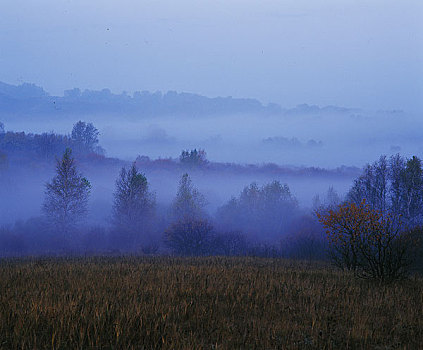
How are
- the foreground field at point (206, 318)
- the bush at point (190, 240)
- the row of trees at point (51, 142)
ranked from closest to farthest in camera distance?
the foreground field at point (206, 318)
the bush at point (190, 240)
the row of trees at point (51, 142)

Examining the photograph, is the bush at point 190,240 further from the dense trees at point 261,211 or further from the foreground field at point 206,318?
the dense trees at point 261,211

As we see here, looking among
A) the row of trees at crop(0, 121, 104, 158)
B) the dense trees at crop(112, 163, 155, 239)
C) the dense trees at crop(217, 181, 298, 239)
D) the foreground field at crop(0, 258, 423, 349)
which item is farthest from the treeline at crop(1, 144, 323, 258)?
the row of trees at crop(0, 121, 104, 158)

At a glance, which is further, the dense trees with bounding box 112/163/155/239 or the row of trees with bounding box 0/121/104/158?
the row of trees with bounding box 0/121/104/158

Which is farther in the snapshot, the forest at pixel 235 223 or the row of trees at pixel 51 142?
the row of trees at pixel 51 142

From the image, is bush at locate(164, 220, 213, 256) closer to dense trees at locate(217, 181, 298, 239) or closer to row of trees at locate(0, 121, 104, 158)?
dense trees at locate(217, 181, 298, 239)

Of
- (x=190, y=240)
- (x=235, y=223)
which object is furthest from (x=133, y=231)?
(x=235, y=223)

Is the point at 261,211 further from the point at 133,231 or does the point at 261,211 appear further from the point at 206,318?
the point at 206,318

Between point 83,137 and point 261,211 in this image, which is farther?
point 83,137

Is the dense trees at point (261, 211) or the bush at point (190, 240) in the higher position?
the dense trees at point (261, 211)

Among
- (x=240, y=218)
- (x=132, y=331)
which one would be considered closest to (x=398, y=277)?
(x=132, y=331)

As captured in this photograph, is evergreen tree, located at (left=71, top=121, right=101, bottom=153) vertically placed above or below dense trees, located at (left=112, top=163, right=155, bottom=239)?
above

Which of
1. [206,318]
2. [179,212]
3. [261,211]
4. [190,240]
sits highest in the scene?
[261,211]

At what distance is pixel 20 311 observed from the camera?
6367mm

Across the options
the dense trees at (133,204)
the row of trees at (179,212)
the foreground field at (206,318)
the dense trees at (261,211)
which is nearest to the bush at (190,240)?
the row of trees at (179,212)
